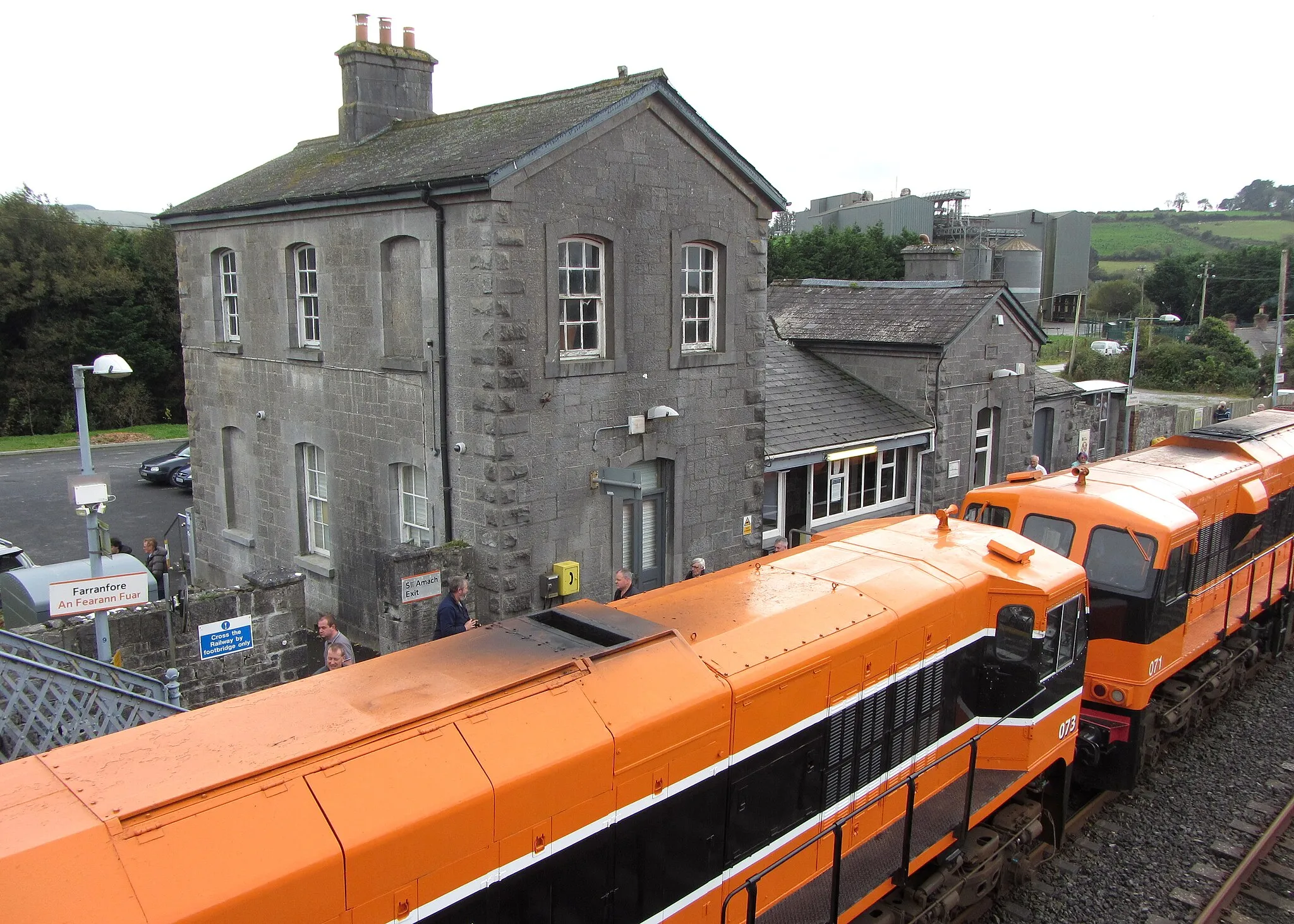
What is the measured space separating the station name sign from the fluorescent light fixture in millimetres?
11900

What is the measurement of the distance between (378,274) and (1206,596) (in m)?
11.9

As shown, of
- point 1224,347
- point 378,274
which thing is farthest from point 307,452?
point 1224,347

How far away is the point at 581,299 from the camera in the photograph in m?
12.9

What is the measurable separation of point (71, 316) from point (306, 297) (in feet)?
98.2

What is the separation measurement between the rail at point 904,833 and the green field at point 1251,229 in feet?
387

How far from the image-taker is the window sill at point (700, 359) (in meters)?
14.0

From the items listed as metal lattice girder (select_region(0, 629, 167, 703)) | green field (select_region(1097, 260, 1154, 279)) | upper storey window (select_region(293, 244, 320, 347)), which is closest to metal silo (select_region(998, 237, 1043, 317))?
upper storey window (select_region(293, 244, 320, 347))

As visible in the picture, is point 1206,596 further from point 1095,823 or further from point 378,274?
point 378,274

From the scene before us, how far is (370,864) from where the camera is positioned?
4297 mm

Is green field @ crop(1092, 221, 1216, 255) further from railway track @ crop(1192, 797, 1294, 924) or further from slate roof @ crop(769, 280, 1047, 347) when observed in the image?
railway track @ crop(1192, 797, 1294, 924)

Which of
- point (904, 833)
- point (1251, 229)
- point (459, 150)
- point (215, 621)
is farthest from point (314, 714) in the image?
point (1251, 229)

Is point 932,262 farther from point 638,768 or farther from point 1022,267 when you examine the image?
point 1022,267

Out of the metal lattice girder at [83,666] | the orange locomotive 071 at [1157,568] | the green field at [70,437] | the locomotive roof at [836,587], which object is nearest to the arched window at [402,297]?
the metal lattice girder at [83,666]

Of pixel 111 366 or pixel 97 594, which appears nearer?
pixel 97 594
